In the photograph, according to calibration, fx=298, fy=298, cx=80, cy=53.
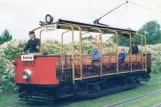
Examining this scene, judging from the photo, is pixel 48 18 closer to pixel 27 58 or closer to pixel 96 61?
pixel 27 58

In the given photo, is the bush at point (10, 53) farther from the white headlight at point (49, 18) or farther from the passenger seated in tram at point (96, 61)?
the white headlight at point (49, 18)

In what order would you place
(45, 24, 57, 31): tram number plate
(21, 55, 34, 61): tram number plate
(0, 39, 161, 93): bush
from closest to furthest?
(21, 55, 34, 61): tram number plate, (45, 24, 57, 31): tram number plate, (0, 39, 161, 93): bush

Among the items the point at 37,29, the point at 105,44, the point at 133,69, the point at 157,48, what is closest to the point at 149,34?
the point at 157,48

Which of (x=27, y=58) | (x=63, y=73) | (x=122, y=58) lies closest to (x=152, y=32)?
(x=122, y=58)

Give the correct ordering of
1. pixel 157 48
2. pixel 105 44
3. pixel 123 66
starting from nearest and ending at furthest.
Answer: pixel 123 66 < pixel 105 44 < pixel 157 48

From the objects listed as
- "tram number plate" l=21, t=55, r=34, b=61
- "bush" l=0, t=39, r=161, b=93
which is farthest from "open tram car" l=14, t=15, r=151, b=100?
"bush" l=0, t=39, r=161, b=93

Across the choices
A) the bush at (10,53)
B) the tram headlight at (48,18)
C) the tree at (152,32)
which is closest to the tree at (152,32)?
the tree at (152,32)

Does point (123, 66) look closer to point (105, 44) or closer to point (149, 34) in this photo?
point (105, 44)

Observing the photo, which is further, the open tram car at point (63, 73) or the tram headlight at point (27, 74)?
the tram headlight at point (27, 74)

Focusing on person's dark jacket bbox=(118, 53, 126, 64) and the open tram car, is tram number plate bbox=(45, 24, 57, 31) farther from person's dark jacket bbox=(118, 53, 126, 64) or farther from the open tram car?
person's dark jacket bbox=(118, 53, 126, 64)

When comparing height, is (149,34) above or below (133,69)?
above

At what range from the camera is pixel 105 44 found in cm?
2258

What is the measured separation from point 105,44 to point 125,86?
8.71 metres

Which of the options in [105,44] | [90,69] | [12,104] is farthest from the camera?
[105,44]
